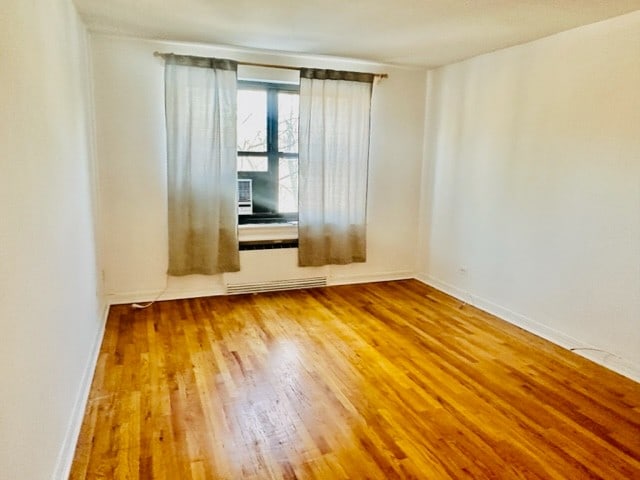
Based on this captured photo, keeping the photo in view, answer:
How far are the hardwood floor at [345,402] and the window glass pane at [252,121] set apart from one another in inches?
66.6

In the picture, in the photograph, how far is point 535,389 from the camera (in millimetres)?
2799

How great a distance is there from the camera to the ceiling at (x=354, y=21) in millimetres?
2855

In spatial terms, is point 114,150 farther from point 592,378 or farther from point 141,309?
point 592,378

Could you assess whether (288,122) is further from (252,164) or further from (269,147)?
(252,164)

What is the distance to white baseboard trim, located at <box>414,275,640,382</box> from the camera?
9.96 feet

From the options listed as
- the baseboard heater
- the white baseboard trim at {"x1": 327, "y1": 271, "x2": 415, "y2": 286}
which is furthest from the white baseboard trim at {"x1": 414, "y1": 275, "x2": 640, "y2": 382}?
the baseboard heater

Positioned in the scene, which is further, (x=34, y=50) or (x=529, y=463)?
(x=529, y=463)

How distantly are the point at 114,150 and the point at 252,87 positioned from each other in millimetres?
1412

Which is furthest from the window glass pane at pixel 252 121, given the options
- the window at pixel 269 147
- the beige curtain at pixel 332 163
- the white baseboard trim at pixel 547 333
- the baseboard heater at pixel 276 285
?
the white baseboard trim at pixel 547 333

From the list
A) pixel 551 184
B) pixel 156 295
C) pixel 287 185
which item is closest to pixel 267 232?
pixel 287 185

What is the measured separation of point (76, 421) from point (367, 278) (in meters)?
3.40

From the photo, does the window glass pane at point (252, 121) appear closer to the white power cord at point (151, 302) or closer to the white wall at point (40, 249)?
the white power cord at point (151, 302)

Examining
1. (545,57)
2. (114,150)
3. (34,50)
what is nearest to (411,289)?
(545,57)

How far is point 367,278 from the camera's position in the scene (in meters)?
5.14
